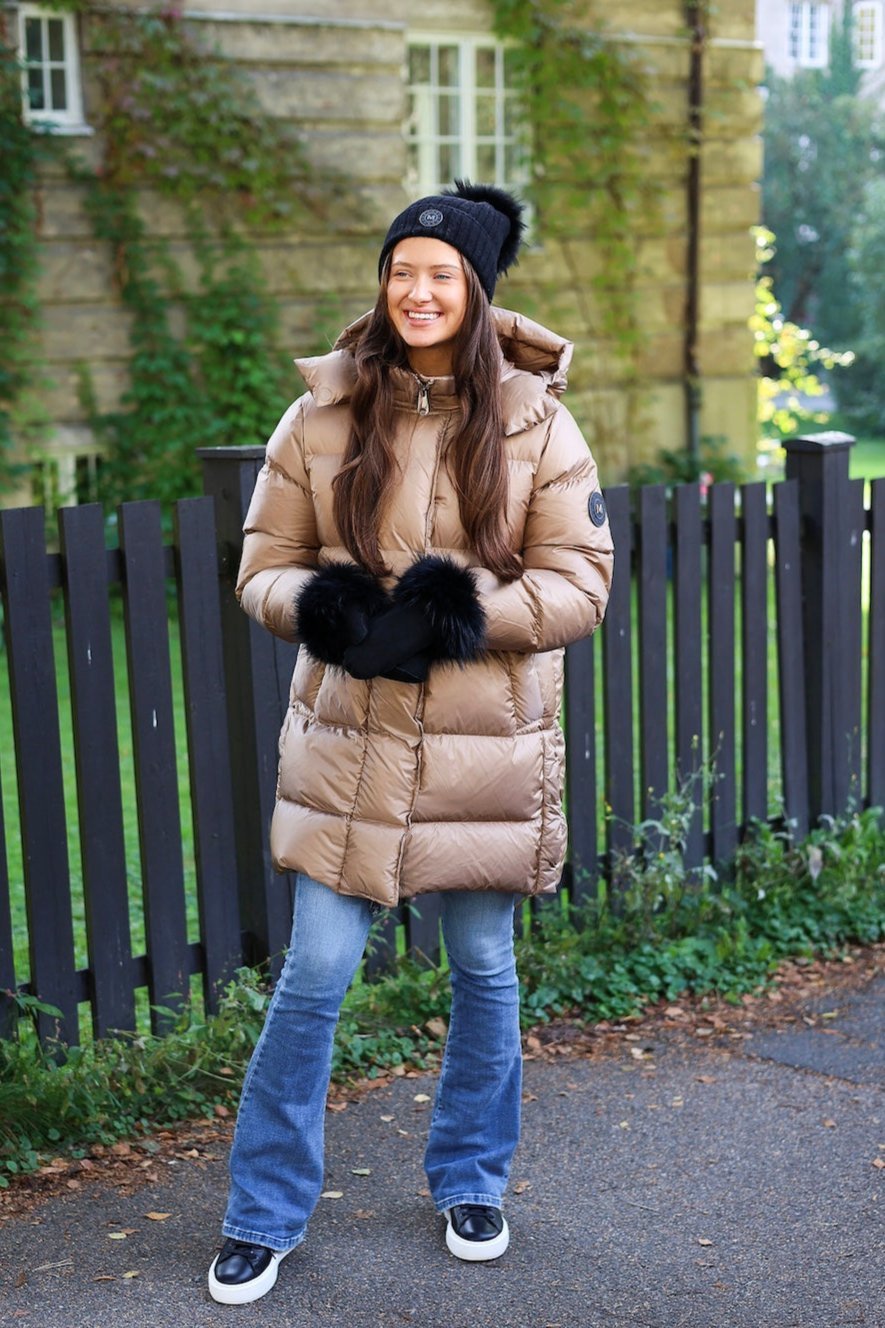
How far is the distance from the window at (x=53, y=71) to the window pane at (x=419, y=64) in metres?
2.79

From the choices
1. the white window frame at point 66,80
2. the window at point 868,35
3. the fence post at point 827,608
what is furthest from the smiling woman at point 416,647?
the window at point 868,35

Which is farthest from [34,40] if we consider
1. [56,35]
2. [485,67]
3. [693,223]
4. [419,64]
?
[693,223]

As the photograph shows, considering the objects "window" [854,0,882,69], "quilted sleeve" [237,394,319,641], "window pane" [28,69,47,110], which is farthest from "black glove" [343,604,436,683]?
"window" [854,0,882,69]

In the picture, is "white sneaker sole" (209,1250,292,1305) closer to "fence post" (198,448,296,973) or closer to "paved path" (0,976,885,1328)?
"paved path" (0,976,885,1328)

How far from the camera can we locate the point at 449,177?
12469 millimetres

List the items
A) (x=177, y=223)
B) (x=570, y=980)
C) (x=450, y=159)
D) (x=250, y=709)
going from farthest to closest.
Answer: (x=450, y=159) < (x=177, y=223) < (x=570, y=980) < (x=250, y=709)

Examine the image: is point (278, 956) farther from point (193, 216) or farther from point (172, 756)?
point (193, 216)

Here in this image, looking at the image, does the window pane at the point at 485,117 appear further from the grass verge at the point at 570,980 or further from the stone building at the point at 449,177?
the grass verge at the point at 570,980

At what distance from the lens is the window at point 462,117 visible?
1226 cm

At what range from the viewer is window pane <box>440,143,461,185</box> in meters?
12.5

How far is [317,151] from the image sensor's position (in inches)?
446

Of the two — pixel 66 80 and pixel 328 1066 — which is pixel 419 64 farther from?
pixel 328 1066

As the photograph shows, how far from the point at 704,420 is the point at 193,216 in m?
4.66

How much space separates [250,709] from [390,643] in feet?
4.38
